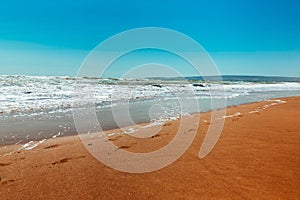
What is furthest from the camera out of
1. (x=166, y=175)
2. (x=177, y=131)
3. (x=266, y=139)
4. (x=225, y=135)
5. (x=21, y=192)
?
(x=177, y=131)

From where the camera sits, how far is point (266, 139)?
5.77 meters

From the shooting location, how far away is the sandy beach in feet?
10.4

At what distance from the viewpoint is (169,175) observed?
12.3 feet

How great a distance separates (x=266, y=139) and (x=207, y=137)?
1322 millimetres

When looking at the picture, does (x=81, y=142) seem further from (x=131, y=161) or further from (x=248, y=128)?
(x=248, y=128)

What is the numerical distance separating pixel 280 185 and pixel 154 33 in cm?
465

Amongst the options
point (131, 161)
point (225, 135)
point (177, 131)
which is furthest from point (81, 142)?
point (225, 135)

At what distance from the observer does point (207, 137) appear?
609 cm

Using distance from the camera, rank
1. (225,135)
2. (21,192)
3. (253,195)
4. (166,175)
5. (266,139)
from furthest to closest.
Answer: (225,135)
(266,139)
(166,175)
(21,192)
(253,195)

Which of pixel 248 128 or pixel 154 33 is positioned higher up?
pixel 154 33

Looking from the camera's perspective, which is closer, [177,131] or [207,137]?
[207,137]

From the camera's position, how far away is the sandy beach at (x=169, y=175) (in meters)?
3.18

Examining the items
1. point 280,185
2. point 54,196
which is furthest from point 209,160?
point 54,196

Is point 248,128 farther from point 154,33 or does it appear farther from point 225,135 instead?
point 154,33
